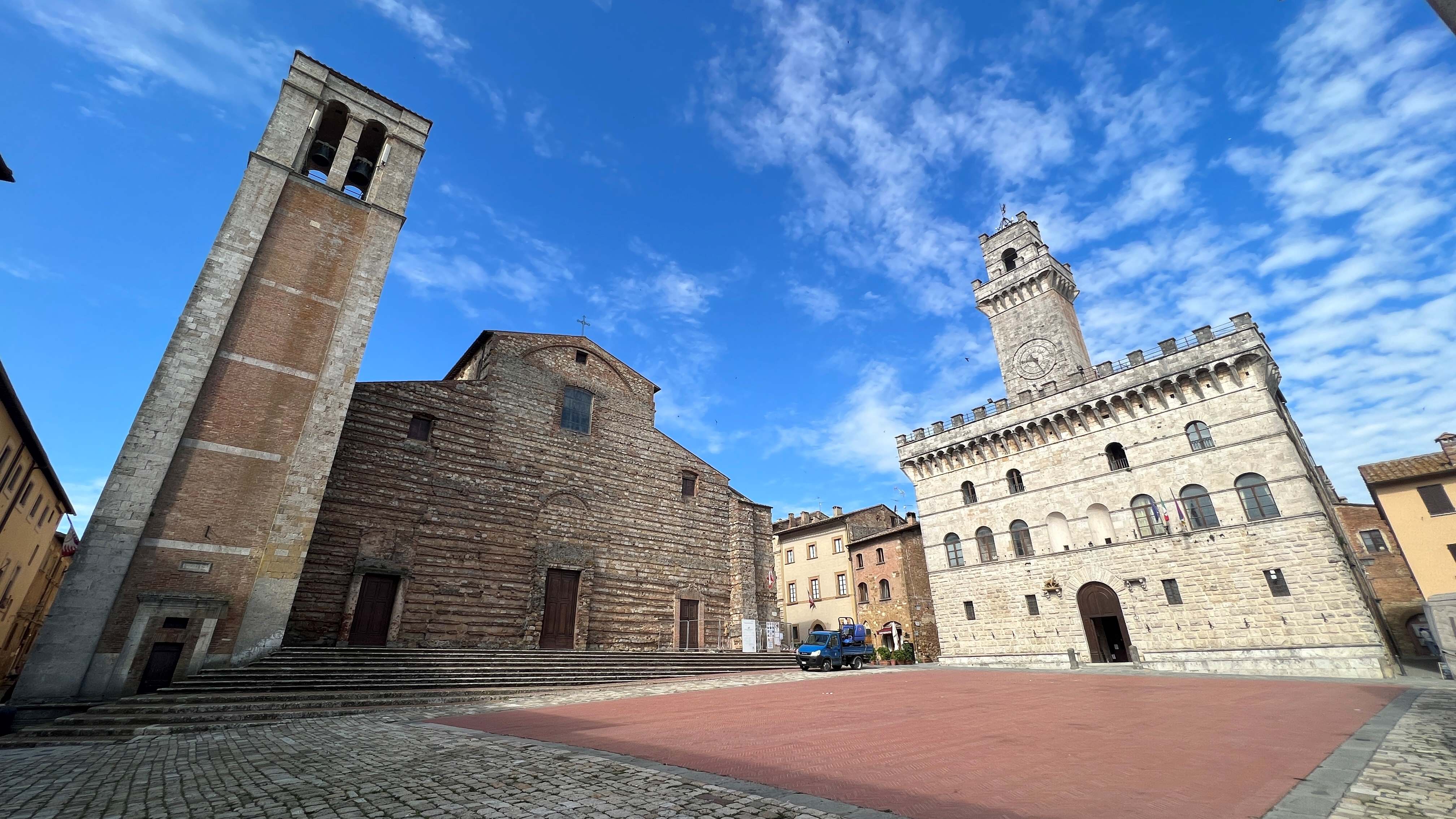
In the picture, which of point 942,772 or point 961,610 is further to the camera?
point 961,610

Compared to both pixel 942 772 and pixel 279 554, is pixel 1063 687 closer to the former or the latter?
pixel 942 772

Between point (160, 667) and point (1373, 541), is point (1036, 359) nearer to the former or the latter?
point (1373, 541)

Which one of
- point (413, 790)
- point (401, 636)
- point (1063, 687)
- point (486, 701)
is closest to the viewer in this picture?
point (413, 790)

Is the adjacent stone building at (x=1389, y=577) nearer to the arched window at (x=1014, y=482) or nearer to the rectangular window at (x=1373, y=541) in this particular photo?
the rectangular window at (x=1373, y=541)

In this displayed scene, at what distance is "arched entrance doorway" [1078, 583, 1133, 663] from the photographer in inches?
818

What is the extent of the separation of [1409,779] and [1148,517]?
18.4m

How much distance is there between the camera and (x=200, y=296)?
13891 millimetres

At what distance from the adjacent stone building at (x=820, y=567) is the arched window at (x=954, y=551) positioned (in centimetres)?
648

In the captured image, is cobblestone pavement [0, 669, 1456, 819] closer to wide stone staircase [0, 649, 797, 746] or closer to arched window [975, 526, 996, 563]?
wide stone staircase [0, 649, 797, 746]

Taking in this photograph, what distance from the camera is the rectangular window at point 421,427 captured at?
1833cm

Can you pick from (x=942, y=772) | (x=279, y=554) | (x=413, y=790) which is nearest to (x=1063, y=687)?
(x=942, y=772)

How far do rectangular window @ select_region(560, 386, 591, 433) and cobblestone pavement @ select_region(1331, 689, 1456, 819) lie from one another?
20.5 metres

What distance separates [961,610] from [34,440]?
31679mm

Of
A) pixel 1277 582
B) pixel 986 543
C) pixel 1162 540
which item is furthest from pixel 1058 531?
pixel 1277 582
